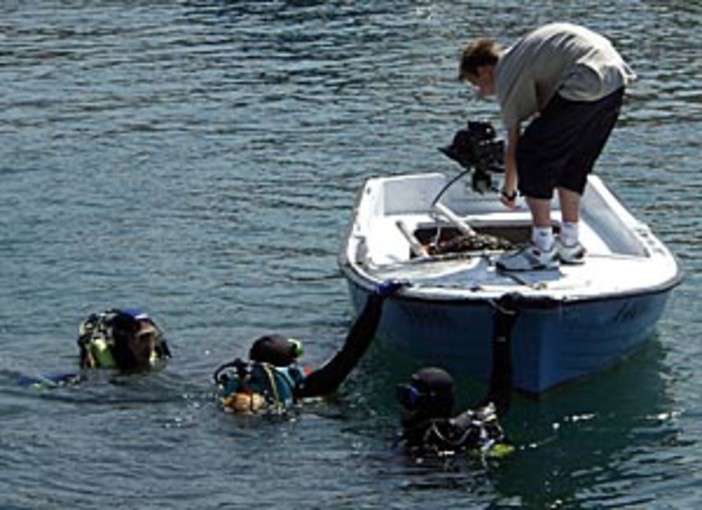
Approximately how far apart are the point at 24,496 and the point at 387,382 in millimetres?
3012

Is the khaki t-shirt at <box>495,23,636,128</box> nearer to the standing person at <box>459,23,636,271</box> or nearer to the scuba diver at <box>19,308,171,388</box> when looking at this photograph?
the standing person at <box>459,23,636,271</box>

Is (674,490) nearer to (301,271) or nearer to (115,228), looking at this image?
(301,271)

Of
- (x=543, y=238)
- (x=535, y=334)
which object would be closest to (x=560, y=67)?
(x=543, y=238)

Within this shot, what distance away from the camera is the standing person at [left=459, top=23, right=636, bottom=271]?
1195cm

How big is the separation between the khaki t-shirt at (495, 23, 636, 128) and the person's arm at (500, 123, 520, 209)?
11.9 inches

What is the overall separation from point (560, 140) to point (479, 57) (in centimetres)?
80

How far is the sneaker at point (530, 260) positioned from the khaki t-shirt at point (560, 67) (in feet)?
3.55

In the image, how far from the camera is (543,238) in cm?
1242

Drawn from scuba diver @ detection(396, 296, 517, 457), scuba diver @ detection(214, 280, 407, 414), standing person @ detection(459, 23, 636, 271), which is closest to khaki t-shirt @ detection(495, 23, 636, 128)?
standing person @ detection(459, 23, 636, 271)

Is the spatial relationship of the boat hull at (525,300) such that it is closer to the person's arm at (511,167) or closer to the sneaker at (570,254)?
the sneaker at (570,254)

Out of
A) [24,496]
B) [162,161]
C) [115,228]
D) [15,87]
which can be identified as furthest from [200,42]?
[24,496]

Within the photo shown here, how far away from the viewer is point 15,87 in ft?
84.8

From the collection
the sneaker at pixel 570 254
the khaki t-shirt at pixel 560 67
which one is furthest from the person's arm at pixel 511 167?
the sneaker at pixel 570 254

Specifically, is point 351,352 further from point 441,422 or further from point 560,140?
point 560,140
